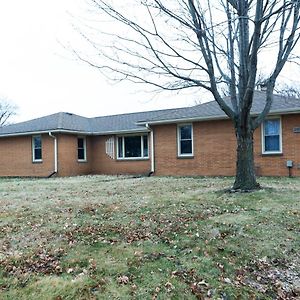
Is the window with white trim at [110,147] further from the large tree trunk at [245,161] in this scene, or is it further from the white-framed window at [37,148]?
the large tree trunk at [245,161]

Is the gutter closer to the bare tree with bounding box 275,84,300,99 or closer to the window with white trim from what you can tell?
the bare tree with bounding box 275,84,300,99

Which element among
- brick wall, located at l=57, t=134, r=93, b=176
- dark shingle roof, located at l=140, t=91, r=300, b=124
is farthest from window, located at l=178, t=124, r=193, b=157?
brick wall, located at l=57, t=134, r=93, b=176

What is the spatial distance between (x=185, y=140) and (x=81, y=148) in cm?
704

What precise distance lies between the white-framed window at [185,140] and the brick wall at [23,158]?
7.18 meters

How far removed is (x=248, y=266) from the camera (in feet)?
15.1

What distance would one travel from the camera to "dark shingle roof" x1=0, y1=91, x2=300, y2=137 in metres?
14.4

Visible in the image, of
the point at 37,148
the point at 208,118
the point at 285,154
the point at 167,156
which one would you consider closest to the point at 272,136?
the point at 285,154

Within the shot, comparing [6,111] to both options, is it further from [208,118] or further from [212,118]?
[212,118]

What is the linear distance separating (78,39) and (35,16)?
1195 mm

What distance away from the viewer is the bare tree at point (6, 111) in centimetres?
4941

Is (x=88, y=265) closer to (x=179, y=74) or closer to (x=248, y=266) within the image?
(x=248, y=266)

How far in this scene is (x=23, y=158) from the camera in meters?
20.1

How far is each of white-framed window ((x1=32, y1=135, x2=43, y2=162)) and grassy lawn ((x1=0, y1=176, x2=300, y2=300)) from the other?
12234 millimetres

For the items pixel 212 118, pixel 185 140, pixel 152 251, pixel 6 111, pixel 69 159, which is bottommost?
pixel 152 251
